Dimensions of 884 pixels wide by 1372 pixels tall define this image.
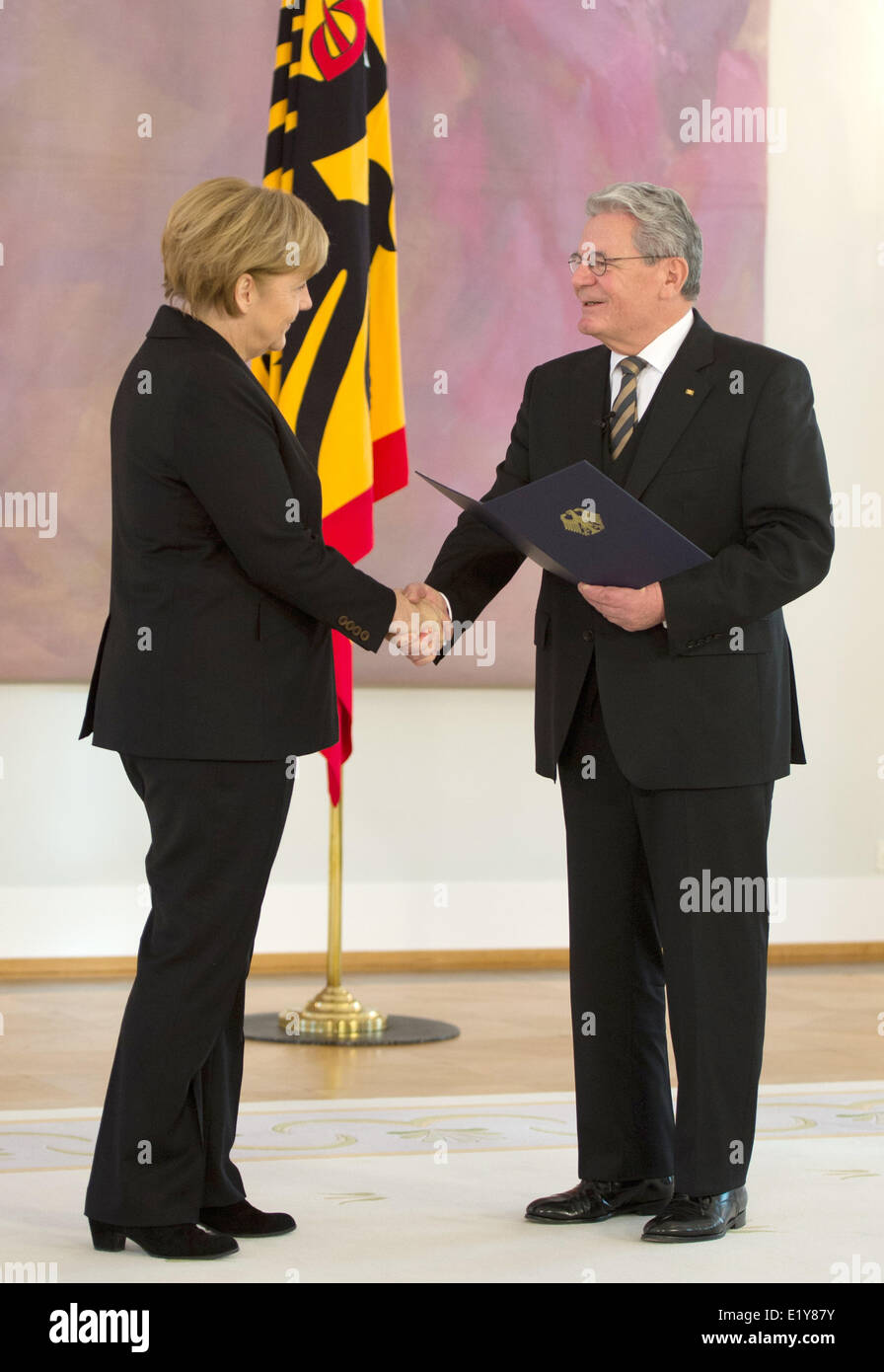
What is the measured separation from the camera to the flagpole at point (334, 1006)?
186 inches

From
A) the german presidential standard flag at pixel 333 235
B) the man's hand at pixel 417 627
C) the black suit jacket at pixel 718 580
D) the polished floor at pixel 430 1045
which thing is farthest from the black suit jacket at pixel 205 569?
the german presidential standard flag at pixel 333 235

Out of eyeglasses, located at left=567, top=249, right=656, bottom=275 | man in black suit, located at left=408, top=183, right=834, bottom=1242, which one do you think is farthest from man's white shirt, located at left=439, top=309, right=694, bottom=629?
eyeglasses, located at left=567, top=249, right=656, bottom=275

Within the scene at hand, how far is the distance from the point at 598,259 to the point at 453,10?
137 inches

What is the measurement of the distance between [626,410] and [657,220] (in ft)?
0.99

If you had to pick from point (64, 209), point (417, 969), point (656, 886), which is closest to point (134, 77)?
point (64, 209)

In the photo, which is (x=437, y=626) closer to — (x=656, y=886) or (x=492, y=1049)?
(x=656, y=886)

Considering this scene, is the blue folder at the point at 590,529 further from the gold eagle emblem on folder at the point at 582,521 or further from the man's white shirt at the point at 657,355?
the man's white shirt at the point at 657,355

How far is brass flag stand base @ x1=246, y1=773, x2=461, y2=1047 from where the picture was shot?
4.69m

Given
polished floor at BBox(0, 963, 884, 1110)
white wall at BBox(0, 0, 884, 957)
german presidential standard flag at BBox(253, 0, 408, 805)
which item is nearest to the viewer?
polished floor at BBox(0, 963, 884, 1110)

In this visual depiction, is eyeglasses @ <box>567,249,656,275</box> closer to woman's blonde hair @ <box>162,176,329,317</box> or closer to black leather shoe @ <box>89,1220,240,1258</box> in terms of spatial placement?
woman's blonde hair @ <box>162,176,329,317</box>

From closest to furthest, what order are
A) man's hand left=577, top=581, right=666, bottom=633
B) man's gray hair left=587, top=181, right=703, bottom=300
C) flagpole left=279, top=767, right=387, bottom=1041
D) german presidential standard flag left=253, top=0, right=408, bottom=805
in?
man's hand left=577, top=581, right=666, bottom=633
man's gray hair left=587, top=181, right=703, bottom=300
german presidential standard flag left=253, top=0, right=408, bottom=805
flagpole left=279, top=767, right=387, bottom=1041

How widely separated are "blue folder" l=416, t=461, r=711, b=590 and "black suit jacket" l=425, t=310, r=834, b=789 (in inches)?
2.7

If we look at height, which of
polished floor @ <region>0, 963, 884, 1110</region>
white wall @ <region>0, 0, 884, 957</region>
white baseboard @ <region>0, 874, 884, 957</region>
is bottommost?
polished floor @ <region>0, 963, 884, 1110</region>

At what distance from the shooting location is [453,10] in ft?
19.4
